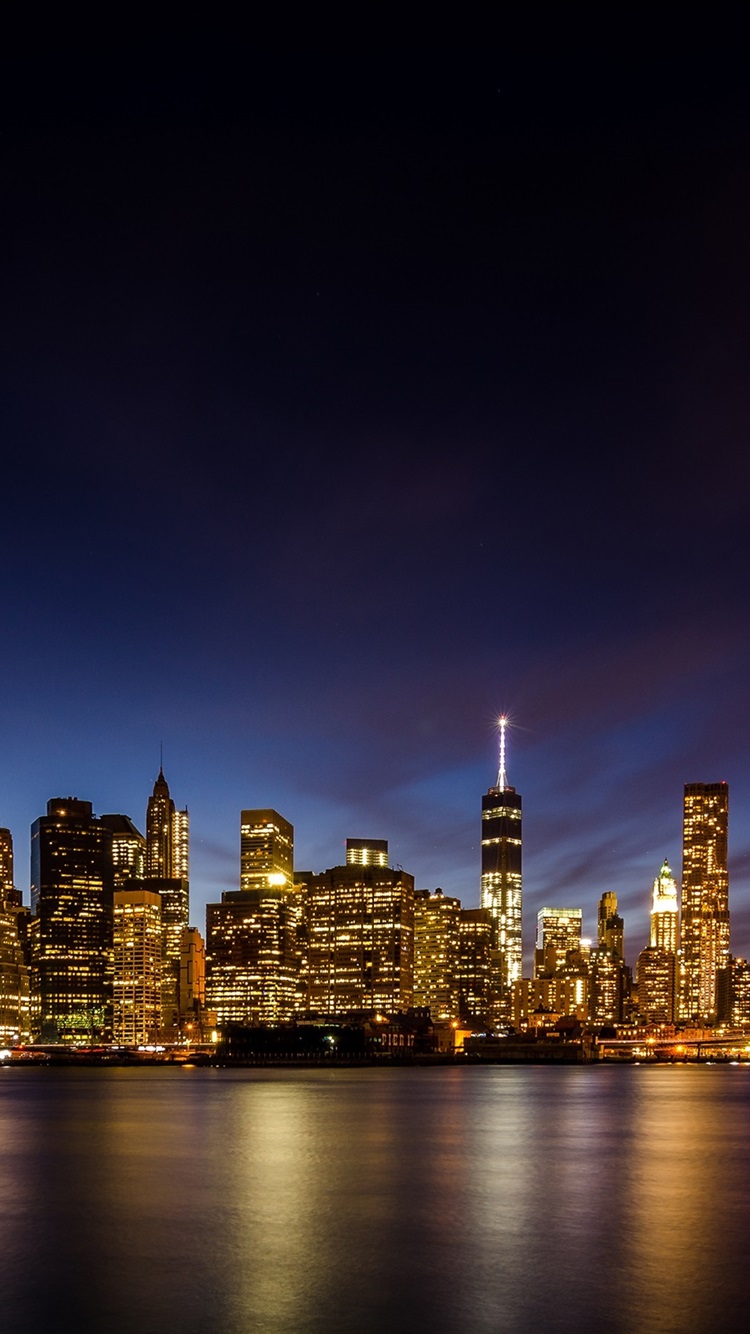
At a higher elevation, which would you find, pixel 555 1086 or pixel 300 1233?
pixel 300 1233

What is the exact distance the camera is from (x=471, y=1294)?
131 feet

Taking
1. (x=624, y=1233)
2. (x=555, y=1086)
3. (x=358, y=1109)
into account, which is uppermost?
(x=624, y=1233)

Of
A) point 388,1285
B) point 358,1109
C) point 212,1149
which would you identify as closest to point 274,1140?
point 212,1149

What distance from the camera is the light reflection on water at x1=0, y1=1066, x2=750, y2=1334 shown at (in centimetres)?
3791

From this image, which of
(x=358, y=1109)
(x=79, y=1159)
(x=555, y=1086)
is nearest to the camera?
(x=79, y=1159)

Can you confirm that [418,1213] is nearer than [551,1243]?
No

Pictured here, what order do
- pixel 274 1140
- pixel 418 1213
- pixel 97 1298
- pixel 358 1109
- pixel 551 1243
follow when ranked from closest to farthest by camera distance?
pixel 97 1298
pixel 551 1243
pixel 418 1213
pixel 274 1140
pixel 358 1109

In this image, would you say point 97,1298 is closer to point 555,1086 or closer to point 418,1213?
point 418,1213

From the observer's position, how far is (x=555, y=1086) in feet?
603

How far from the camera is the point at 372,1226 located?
52.1 metres

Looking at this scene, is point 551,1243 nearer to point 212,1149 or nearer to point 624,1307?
point 624,1307

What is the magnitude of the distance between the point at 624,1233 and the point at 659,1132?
50.5 metres

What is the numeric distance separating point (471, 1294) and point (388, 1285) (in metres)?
2.76

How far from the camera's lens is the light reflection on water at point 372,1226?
37.9 metres
